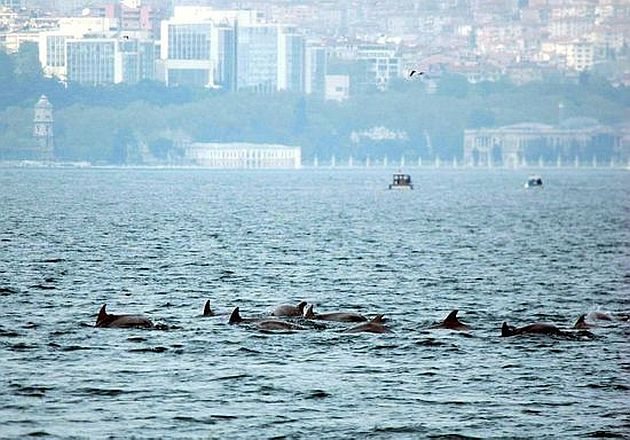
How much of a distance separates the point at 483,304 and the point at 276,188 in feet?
467

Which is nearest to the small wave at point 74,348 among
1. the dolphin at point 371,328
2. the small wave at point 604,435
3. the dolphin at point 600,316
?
the dolphin at point 371,328

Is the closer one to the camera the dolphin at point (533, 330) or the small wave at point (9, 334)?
the small wave at point (9, 334)

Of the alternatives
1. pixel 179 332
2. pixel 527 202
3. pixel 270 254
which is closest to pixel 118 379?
pixel 179 332

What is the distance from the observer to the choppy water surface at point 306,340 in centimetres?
2877

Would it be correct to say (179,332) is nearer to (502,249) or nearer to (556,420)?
(556,420)

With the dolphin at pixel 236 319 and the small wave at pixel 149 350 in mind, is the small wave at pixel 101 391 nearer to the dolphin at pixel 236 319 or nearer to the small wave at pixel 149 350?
the small wave at pixel 149 350

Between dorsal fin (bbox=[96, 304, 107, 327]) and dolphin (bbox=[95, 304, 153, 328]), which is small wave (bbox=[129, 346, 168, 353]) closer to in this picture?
dolphin (bbox=[95, 304, 153, 328])

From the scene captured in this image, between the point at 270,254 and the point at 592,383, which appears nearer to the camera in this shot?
the point at 592,383

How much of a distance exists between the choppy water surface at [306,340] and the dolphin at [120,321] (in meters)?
0.61

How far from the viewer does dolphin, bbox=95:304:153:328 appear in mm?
38188

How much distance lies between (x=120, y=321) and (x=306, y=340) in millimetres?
4008

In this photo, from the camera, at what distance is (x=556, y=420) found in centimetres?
2895

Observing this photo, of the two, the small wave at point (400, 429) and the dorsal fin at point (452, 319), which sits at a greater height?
the small wave at point (400, 429)

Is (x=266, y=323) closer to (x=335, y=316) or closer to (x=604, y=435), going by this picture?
(x=335, y=316)
